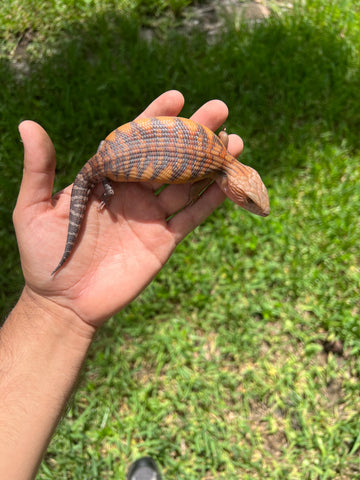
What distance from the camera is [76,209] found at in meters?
3.75

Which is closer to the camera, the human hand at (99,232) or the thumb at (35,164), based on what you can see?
the thumb at (35,164)

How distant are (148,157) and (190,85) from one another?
8.80 feet

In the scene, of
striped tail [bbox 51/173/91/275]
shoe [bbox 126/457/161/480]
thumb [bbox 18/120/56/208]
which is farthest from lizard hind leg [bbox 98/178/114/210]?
shoe [bbox 126/457/161/480]

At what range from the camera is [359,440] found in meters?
4.21

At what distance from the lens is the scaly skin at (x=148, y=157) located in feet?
12.4

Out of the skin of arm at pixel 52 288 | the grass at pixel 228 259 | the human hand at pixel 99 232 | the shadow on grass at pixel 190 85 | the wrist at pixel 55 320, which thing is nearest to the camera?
the skin of arm at pixel 52 288

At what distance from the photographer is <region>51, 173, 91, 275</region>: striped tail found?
142 inches

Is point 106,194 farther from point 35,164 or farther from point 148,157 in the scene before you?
point 35,164

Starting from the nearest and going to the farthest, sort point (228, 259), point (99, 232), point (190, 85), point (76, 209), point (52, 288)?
point (52, 288) < point (76, 209) < point (99, 232) < point (228, 259) < point (190, 85)

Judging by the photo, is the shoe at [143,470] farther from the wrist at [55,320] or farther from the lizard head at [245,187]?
the lizard head at [245,187]

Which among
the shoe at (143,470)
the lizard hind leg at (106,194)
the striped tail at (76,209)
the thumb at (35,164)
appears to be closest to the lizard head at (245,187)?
the lizard hind leg at (106,194)

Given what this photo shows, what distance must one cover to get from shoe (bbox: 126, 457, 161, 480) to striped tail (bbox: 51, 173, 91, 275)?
219 centimetres

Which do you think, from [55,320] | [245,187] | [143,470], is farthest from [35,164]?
[143,470]

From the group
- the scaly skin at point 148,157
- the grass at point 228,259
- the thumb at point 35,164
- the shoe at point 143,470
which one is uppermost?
the thumb at point 35,164
